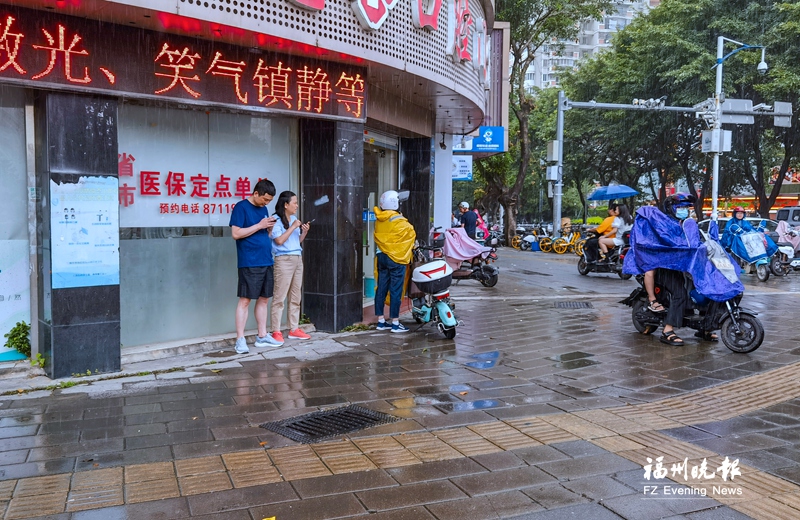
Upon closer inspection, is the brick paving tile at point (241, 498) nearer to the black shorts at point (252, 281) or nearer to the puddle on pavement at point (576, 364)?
the black shorts at point (252, 281)

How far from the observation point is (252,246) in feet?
22.8

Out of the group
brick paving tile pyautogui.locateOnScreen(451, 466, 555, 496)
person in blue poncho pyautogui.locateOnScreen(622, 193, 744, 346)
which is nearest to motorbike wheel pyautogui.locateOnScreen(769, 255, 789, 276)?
person in blue poncho pyautogui.locateOnScreen(622, 193, 744, 346)

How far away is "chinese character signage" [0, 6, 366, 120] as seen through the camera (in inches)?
215

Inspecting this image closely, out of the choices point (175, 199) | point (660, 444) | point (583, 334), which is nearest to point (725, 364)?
point (583, 334)

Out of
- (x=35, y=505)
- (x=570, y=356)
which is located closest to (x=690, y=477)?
(x=570, y=356)

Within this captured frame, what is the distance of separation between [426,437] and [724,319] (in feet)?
14.3

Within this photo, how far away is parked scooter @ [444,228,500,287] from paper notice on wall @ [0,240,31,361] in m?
7.89

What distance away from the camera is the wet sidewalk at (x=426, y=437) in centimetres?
354

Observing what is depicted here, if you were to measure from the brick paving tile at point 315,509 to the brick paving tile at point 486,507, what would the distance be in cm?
40

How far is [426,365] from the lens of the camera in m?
6.63

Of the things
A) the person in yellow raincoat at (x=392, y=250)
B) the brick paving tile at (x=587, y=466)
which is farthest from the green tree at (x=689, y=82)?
the brick paving tile at (x=587, y=466)

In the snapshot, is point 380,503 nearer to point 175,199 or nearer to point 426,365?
point 426,365

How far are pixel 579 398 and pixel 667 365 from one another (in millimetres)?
1678

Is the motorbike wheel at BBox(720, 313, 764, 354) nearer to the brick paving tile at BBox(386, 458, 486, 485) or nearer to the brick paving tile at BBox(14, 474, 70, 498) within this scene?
the brick paving tile at BBox(386, 458, 486, 485)
